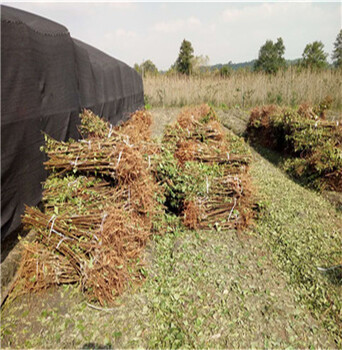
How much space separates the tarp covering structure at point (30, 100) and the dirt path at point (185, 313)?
35.9 inches

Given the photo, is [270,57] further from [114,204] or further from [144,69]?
[114,204]

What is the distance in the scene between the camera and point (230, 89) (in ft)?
57.4

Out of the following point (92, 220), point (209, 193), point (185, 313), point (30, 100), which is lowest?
point (185, 313)

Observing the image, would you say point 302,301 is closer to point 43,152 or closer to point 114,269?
point 114,269

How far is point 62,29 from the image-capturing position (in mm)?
4242

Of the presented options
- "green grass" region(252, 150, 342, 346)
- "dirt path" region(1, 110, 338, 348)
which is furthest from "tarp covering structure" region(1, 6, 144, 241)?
"green grass" region(252, 150, 342, 346)

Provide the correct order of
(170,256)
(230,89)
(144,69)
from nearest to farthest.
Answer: (170,256)
(230,89)
(144,69)

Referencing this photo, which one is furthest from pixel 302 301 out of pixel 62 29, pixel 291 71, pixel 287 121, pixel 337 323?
pixel 291 71

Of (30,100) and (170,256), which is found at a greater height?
(30,100)

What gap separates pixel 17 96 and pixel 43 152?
770mm

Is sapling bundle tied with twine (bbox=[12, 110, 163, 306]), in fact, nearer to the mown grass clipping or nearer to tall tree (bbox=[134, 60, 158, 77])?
the mown grass clipping

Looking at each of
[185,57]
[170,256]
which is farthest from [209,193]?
[185,57]

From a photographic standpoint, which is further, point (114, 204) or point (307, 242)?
point (307, 242)

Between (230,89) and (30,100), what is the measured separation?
16.4 metres
